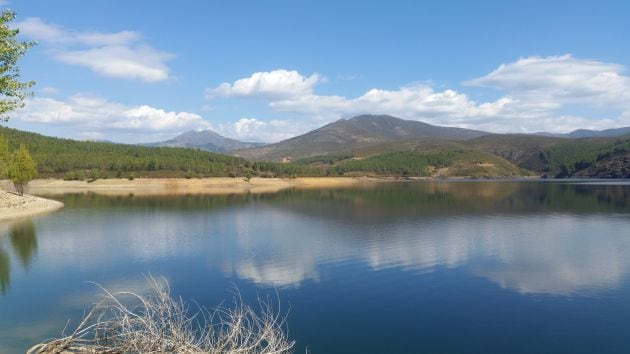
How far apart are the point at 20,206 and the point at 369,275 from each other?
73.4 m

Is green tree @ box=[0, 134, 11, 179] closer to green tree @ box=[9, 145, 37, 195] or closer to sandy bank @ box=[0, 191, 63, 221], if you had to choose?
green tree @ box=[9, 145, 37, 195]

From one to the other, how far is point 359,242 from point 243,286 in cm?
2170

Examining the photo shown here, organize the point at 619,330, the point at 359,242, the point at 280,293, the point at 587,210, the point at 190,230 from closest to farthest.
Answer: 1. the point at 619,330
2. the point at 280,293
3. the point at 359,242
4. the point at 190,230
5. the point at 587,210

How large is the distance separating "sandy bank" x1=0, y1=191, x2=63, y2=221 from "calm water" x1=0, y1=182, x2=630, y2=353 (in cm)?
1020

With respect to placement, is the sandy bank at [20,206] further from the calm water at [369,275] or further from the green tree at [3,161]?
the calm water at [369,275]

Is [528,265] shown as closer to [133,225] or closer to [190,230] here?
[190,230]

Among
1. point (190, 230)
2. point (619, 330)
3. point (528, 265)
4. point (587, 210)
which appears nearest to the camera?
point (619, 330)

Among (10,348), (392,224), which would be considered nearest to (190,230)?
(392,224)

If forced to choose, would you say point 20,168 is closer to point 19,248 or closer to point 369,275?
point 19,248

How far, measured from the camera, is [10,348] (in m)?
22.3

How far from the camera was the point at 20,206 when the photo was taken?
8250 cm

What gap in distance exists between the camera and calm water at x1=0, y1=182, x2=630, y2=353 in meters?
25.1

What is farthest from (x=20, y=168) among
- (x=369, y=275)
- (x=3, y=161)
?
(x=369, y=275)

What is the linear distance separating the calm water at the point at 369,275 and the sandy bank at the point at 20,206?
33.5 ft
